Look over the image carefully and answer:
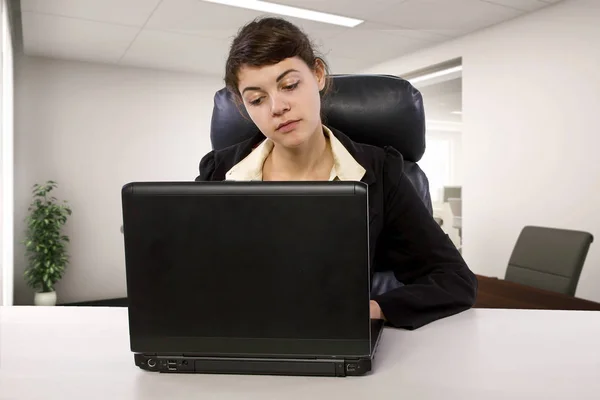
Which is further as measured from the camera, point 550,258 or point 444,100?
point 444,100

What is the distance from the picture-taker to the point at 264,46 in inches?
43.3

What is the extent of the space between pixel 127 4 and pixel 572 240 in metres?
3.17

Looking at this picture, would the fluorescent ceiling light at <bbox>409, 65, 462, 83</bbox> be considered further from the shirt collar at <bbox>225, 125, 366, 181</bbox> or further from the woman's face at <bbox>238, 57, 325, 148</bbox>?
the woman's face at <bbox>238, 57, 325, 148</bbox>

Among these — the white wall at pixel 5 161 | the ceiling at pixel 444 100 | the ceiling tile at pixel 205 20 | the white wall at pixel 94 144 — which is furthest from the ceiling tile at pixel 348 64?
the white wall at pixel 5 161

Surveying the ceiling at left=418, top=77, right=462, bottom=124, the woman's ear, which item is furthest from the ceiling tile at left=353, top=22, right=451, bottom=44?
the woman's ear

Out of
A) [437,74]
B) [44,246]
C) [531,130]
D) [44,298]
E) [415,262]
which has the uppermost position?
[437,74]

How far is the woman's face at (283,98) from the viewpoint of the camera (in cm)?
110

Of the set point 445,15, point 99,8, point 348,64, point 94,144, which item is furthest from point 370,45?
point 94,144

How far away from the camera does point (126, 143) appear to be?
5441mm

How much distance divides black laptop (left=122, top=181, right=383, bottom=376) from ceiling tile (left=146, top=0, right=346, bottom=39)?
296 centimetres

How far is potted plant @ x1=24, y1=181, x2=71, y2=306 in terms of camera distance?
4.80 m

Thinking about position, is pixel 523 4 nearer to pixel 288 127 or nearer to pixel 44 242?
pixel 288 127

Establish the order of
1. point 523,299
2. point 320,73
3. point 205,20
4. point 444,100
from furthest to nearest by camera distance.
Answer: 1. point 444,100
2. point 205,20
3. point 523,299
4. point 320,73

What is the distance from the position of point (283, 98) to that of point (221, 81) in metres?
2.64
